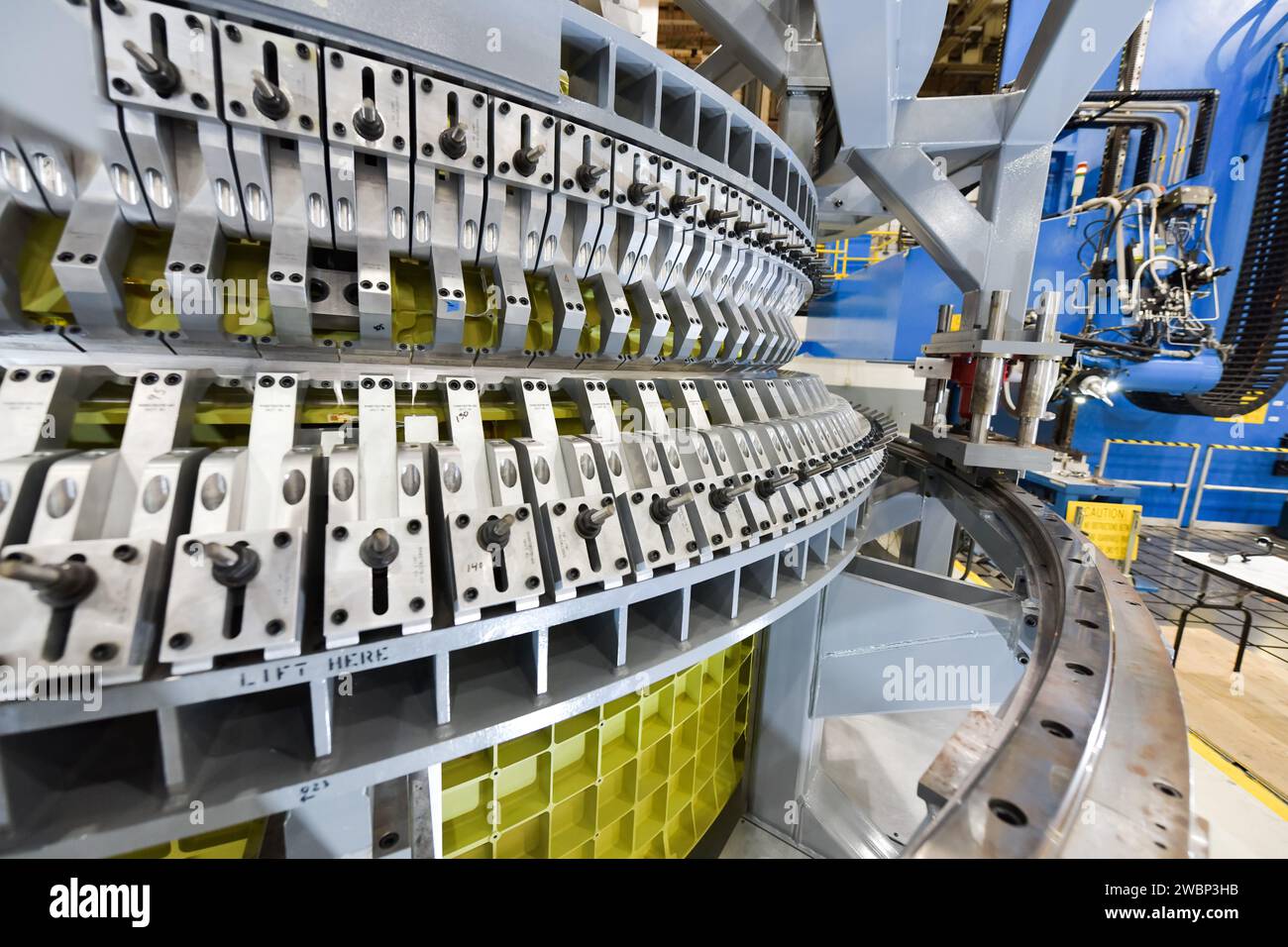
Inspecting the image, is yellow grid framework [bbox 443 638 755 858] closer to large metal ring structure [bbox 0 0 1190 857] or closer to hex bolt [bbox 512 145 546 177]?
large metal ring structure [bbox 0 0 1190 857]

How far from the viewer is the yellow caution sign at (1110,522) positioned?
4355 mm

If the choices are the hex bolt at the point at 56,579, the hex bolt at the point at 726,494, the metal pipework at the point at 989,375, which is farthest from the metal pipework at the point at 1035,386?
the hex bolt at the point at 56,579

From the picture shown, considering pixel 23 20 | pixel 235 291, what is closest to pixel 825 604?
pixel 235 291

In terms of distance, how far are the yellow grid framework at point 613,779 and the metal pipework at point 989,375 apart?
1450 millimetres

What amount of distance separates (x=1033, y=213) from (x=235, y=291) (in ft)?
10.1

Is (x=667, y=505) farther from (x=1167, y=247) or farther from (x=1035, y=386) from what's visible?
(x=1167, y=247)

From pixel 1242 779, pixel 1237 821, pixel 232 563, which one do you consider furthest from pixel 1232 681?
pixel 232 563

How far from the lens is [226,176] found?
111cm

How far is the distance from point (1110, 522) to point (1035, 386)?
10.6ft

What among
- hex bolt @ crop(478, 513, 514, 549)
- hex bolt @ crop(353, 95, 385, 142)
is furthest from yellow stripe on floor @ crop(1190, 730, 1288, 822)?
hex bolt @ crop(353, 95, 385, 142)

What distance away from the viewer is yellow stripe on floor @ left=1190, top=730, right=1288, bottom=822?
2.34m

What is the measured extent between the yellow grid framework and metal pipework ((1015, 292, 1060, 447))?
1565 millimetres

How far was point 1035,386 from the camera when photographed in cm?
225

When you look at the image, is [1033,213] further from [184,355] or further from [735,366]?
[184,355]
